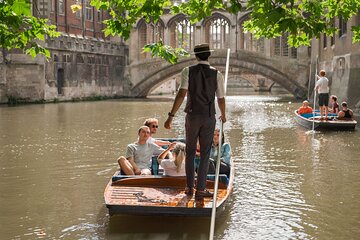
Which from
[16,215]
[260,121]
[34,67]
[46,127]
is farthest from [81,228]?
[34,67]

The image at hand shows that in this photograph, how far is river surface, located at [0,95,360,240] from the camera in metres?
5.62

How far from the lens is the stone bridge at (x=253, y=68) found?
30.6 meters

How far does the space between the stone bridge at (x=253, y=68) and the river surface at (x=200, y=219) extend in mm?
16343

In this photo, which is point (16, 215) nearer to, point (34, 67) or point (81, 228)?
point (81, 228)

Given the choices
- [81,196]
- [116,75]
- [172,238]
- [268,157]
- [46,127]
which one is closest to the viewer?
[172,238]

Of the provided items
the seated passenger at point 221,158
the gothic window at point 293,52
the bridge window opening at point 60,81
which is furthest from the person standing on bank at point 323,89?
the gothic window at point 293,52

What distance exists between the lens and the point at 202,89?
5.38 meters

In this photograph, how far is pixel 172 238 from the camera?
5363 millimetres

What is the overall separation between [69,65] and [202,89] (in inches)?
987

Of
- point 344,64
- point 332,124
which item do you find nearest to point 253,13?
point 332,124

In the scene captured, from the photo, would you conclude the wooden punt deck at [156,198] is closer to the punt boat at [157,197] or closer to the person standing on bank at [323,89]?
the punt boat at [157,197]

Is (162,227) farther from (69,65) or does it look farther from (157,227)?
(69,65)

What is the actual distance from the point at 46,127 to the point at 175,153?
9569 mm

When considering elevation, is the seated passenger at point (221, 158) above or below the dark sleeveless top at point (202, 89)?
below
